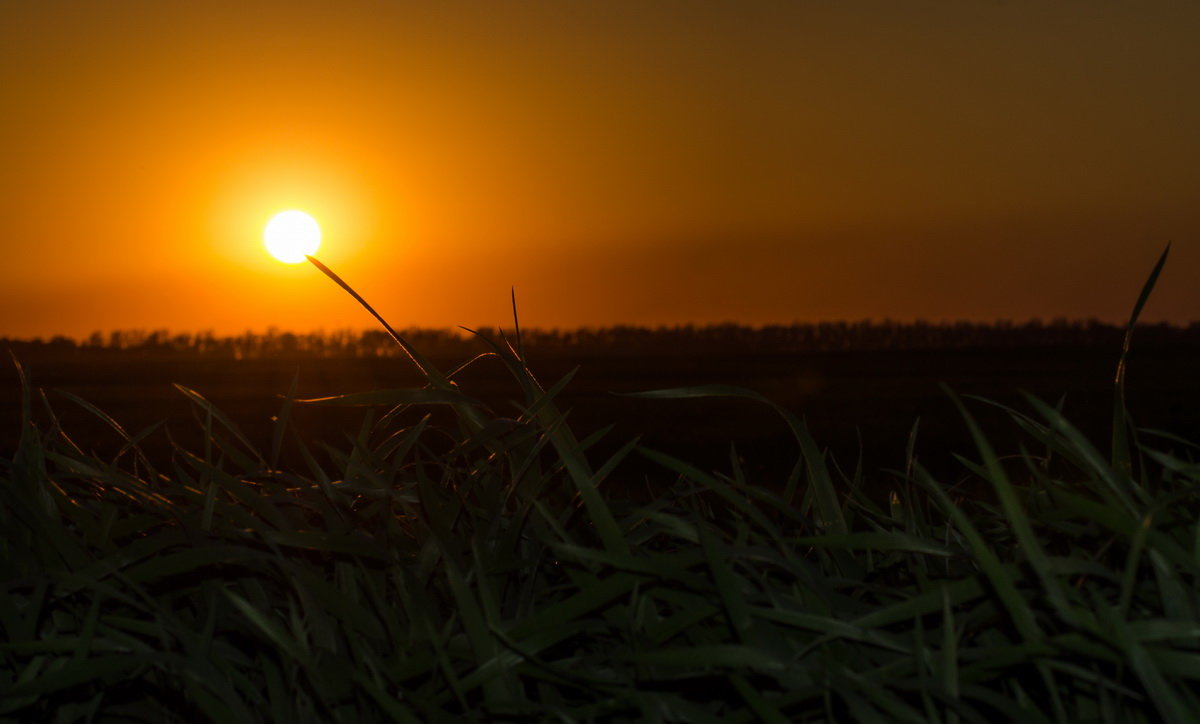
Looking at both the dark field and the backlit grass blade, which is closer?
the dark field

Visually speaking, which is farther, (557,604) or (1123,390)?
(1123,390)

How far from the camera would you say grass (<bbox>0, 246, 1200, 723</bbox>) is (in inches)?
30.1

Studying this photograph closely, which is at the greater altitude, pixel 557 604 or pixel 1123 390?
pixel 1123 390

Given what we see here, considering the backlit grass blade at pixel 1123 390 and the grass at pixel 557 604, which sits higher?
the backlit grass blade at pixel 1123 390

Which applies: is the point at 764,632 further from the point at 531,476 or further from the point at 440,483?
the point at 440,483

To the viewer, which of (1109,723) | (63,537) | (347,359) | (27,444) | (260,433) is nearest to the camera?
(1109,723)

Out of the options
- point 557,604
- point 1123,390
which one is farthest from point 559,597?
point 1123,390

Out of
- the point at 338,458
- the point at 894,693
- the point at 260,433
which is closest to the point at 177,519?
the point at 338,458

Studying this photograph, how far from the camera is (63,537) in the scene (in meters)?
1.01

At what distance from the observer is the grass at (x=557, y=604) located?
76cm

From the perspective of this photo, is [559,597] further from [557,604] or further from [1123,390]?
[1123,390]

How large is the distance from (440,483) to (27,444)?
1.49ft

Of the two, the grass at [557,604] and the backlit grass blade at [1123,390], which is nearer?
the grass at [557,604]

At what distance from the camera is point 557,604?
0.83 metres
